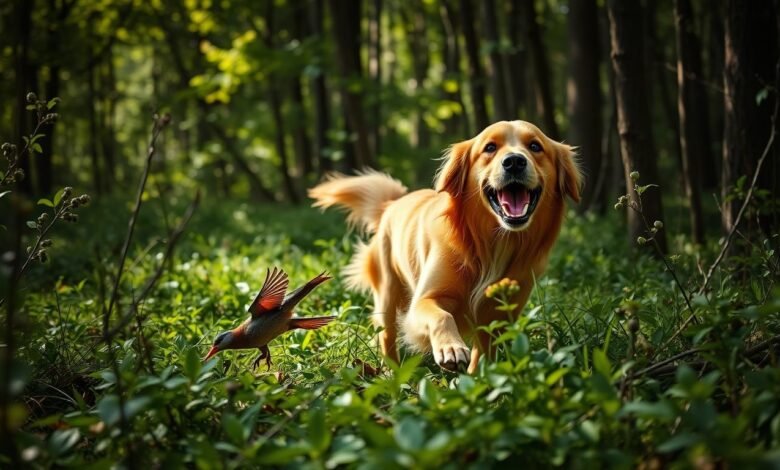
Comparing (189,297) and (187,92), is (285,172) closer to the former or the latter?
(187,92)

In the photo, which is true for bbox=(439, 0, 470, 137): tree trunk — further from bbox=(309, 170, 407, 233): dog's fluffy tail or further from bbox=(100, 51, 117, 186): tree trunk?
bbox=(100, 51, 117, 186): tree trunk

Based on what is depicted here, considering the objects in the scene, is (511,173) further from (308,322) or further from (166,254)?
(166,254)

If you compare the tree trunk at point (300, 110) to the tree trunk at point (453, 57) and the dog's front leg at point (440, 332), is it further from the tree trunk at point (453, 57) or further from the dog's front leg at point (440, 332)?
the dog's front leg at point (440, 332)

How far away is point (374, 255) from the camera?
4.31 meters

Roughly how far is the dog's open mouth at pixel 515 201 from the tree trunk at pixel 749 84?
6.01 ft

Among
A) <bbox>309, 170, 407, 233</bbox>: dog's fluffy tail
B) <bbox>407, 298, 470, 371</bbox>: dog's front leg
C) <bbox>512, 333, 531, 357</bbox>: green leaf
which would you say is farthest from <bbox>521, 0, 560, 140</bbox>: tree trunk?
<bbox>512, 333, 531, 357</bbox>: green leaf

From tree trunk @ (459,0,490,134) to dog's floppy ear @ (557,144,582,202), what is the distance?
5.52m

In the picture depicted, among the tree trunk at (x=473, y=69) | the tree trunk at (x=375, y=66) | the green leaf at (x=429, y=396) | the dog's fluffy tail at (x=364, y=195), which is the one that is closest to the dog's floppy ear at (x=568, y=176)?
the dog's fluffy tail at (x=364, y=195)

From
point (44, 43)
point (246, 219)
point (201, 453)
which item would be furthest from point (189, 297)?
point (44, 43)

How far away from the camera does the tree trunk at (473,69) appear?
9211mm

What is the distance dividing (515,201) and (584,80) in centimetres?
582

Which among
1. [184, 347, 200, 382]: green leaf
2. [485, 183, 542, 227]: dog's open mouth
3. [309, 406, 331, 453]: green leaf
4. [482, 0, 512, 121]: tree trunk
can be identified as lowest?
[309, 406, 331, 453]: green leaf

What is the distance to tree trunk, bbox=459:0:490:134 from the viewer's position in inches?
363

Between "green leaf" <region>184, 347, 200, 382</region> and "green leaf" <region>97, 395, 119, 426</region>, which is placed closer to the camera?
"green leaf" <region>97, 395, 119, 426</region>
